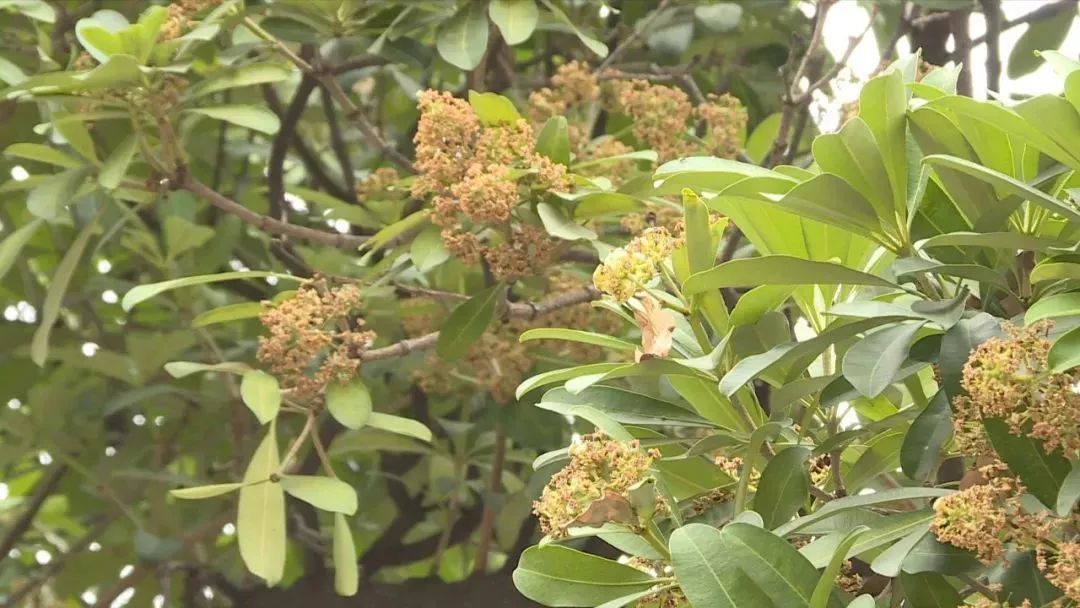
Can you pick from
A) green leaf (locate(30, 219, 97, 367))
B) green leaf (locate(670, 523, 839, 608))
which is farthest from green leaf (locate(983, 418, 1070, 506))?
green leaf (locate(30, 219, 97, 367))

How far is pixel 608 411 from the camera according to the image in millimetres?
702

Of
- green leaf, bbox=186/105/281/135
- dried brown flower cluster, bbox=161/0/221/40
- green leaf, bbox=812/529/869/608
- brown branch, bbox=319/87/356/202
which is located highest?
green leaf, bbox=812/529/869/608

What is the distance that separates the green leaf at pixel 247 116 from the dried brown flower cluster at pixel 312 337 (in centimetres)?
16

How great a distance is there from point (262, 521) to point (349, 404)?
116mm

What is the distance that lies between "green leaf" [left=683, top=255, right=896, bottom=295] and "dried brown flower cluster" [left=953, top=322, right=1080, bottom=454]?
84mm

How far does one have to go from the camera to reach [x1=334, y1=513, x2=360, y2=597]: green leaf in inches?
39.8

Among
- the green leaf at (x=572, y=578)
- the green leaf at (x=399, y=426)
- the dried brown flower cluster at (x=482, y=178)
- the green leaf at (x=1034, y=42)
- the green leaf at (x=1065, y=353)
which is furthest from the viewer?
the green leaf at (x=1034, y=42)

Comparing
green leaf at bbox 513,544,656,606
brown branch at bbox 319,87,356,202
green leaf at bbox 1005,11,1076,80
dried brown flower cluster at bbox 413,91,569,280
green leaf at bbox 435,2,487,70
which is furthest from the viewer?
brown branch at bbox 319,87,356,202

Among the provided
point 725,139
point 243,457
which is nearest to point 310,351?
point 725,139

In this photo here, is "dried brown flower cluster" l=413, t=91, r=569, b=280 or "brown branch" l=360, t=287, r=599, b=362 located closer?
"dried brown flower cluster" l=413, t=91, r=569, b=280

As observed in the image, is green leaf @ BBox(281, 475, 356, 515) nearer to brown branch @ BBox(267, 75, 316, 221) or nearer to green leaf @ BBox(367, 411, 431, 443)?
green leaf @ BBox(367, 411, 431, 443)

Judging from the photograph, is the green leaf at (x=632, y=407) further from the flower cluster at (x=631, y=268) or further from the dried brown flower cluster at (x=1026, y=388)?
the dried brown flower cluster at (x=1026, y=388)

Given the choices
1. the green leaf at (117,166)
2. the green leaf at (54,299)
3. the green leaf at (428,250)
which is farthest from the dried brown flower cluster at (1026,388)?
the green leaf at (54,299)

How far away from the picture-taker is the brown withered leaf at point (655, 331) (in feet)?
2.02
